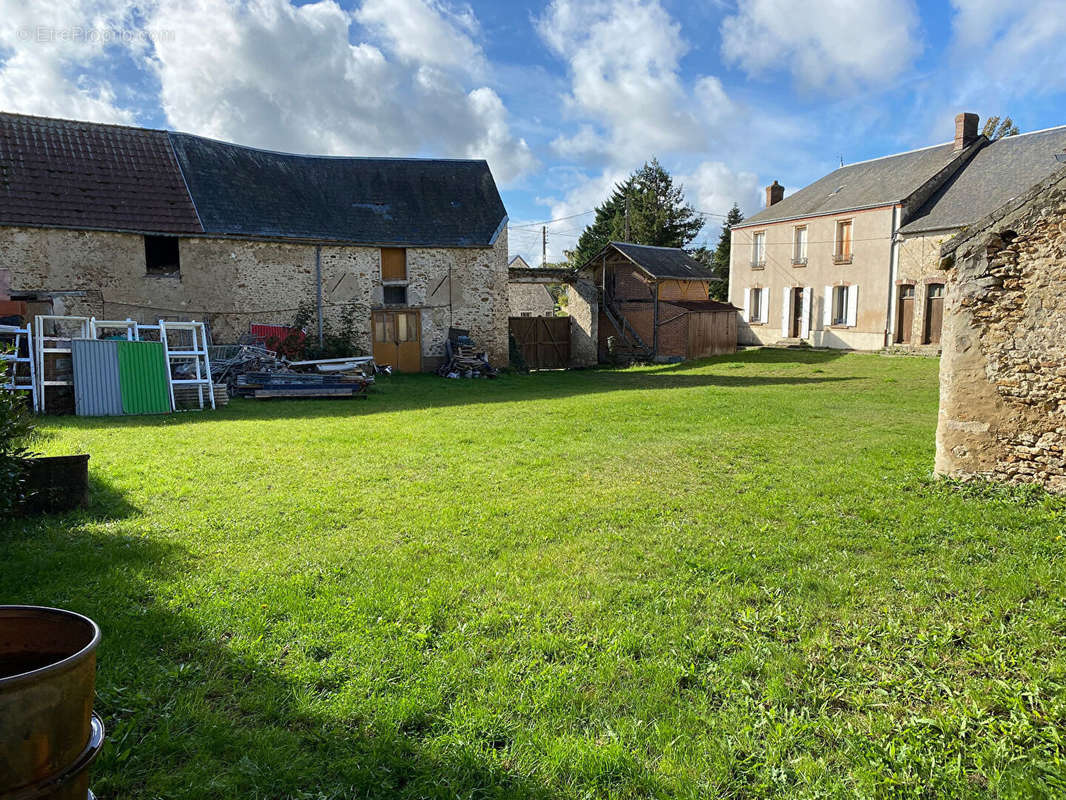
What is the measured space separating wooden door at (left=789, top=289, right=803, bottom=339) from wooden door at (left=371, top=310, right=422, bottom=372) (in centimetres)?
1646

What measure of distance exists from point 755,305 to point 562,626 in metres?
28.9

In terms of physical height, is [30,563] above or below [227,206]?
below

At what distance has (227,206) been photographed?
19.2 meters

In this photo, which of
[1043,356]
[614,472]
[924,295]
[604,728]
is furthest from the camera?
[924,295]

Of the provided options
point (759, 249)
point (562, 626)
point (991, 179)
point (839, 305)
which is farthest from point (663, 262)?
point (562, 626)

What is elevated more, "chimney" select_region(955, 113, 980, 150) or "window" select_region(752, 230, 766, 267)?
"chimney" select_region(955, 113, 980, 150)

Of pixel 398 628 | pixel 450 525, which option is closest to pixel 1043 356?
pixel 450 525

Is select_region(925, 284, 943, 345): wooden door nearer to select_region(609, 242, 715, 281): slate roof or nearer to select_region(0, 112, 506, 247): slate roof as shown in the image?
select_region(609, 242, 715, 281): slate roof

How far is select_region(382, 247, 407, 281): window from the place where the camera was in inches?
830

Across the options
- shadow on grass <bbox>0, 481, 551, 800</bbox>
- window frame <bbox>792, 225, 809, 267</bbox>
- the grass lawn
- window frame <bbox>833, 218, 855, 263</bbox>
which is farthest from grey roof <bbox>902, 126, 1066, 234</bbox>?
shadow on grass <bbox>0, 481, 551, 800</bbox>

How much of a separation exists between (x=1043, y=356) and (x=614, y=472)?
13.7ft

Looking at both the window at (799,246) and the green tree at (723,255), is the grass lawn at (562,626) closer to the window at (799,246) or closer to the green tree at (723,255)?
the window at (799,246)

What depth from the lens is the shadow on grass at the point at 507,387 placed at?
1169cm

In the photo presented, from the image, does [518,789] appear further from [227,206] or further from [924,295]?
[924,295]
